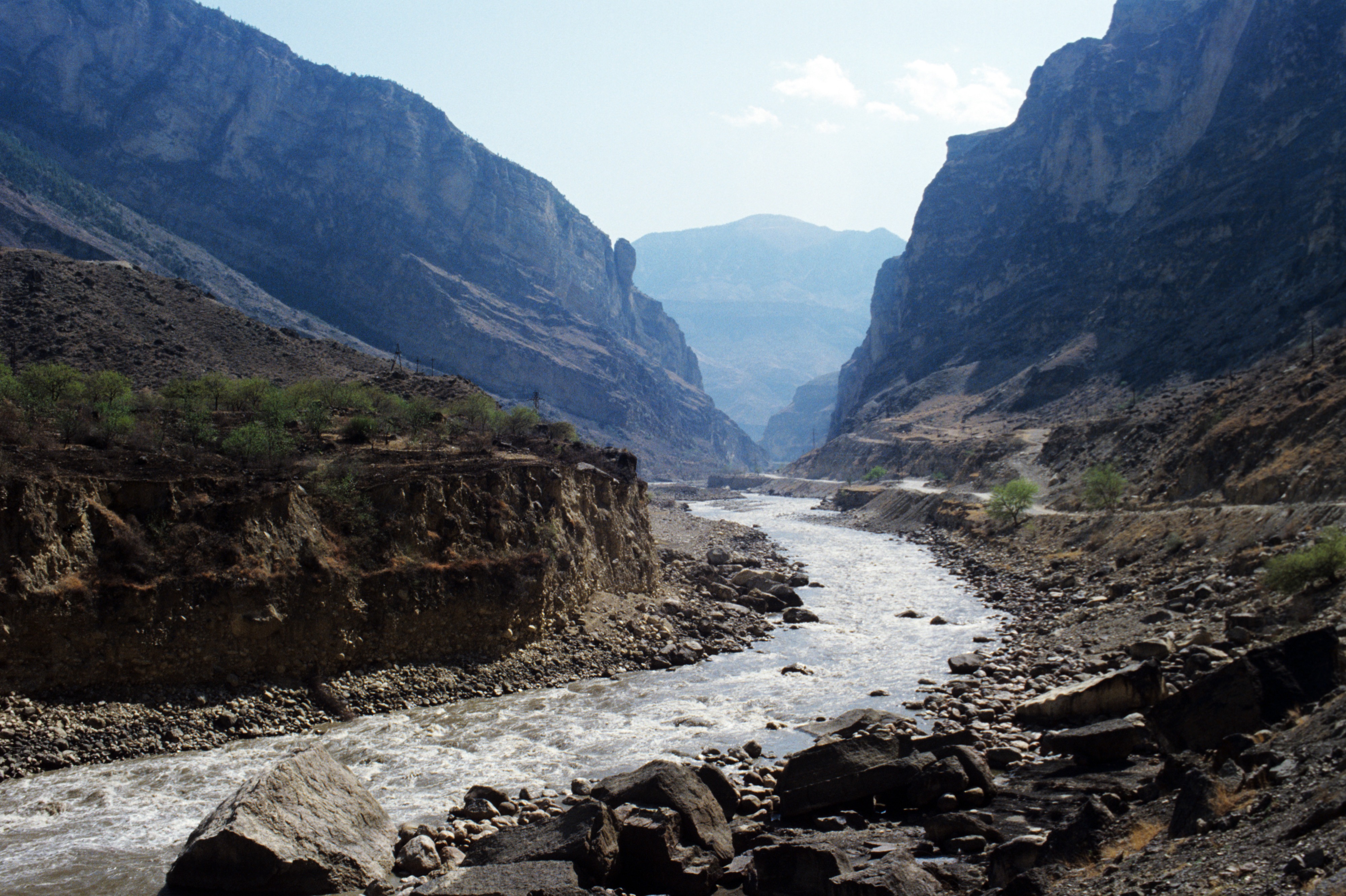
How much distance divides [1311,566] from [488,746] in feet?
72.1

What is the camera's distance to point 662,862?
42.7ft

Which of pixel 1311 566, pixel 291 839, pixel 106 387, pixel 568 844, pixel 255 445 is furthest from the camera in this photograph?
pixel 106 387

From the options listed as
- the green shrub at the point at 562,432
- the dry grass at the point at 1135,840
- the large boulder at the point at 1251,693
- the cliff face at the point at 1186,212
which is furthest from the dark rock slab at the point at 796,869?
the cliff face at the point at 1186,212

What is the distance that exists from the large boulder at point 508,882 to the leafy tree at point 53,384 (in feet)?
104

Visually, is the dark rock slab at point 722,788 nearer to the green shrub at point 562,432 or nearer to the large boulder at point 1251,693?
the large boulder at point 1251,693

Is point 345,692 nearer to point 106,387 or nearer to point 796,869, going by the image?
point 796,869

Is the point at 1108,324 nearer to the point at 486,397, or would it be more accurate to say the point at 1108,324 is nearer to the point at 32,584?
the point at 486,397

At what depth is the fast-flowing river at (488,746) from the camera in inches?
612

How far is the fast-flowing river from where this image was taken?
51.0 feet

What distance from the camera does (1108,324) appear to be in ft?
494

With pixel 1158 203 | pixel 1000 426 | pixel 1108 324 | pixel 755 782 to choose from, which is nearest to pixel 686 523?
pixel 755 782

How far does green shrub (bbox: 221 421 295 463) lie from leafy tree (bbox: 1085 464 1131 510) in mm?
47233

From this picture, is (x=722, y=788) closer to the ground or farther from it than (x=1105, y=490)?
closer to the ground

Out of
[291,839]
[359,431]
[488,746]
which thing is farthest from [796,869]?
[359,431]
